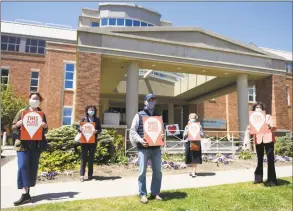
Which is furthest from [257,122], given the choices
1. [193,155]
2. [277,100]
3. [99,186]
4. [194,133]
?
[277,100]

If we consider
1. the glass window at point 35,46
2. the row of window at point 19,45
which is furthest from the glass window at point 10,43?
the glass window at point 35,46

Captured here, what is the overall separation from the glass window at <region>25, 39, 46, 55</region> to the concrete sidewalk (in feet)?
75.5

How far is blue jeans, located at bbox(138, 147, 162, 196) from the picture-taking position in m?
5.17

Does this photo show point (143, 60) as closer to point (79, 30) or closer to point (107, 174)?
point (79, 30)

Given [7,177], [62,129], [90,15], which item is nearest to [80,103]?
[62,129]

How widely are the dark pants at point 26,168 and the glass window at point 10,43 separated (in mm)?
26802

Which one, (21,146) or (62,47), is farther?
(62,47)

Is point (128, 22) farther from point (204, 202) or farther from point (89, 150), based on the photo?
point (204, 202)

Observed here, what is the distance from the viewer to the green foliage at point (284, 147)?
1314 centimetres

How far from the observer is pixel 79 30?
502 inches

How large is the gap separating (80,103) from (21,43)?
2061 cm

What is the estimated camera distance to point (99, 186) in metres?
6.50

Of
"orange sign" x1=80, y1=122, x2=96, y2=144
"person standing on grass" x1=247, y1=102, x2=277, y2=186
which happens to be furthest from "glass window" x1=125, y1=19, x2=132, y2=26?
"person standing on grass" x1=247, y1=102, x2=277, y2=186

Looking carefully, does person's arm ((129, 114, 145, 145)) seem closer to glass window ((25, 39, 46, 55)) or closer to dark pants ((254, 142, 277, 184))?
dark pants ((254, 142, 277, 184))
